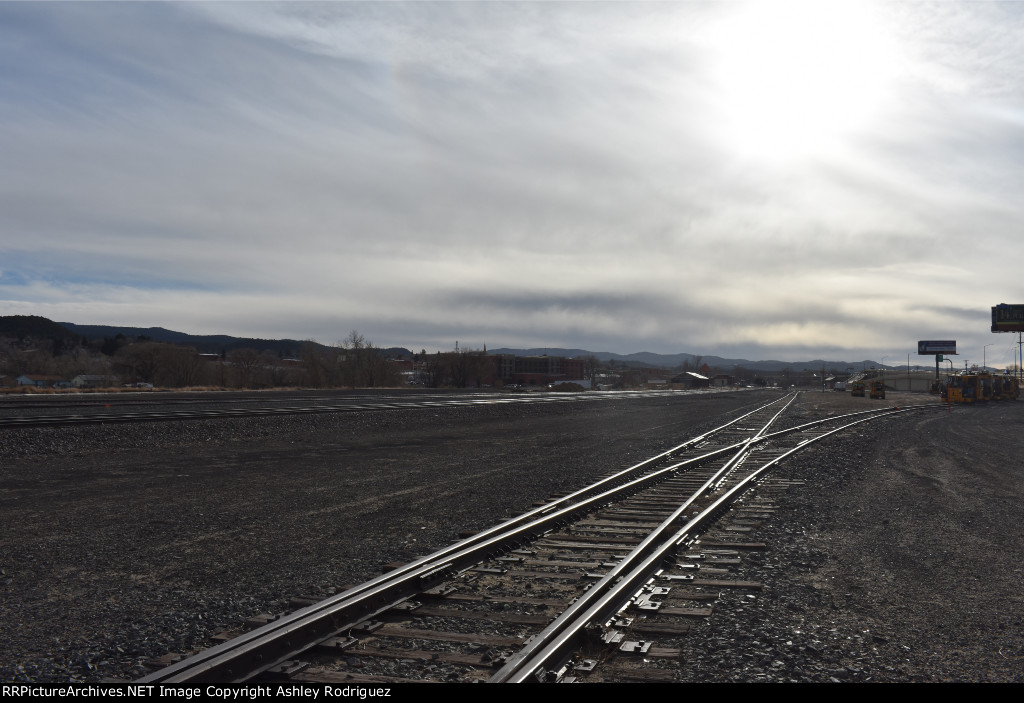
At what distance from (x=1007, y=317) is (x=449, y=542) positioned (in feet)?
321

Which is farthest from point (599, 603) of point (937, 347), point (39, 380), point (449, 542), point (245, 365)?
point (937, 347)

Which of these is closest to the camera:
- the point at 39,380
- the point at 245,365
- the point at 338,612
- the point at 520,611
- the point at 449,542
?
→ the point at 338,612

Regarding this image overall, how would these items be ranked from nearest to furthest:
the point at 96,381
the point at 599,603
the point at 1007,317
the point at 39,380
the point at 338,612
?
the point at 338,612
the point at 599,603
the point at 1007,317
the point at 96,381
the point at 39,380

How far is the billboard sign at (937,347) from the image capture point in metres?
151

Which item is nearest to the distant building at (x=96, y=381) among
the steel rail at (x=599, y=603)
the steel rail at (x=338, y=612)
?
the steel rail at (x=338, y=612)

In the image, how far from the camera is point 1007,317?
289ft

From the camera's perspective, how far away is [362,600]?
242 inches

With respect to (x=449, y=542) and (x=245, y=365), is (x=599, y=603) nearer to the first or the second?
(x=449, y=542)

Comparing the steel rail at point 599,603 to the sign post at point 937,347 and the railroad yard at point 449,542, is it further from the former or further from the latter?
the sign post at point 937,347

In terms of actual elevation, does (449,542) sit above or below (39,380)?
above

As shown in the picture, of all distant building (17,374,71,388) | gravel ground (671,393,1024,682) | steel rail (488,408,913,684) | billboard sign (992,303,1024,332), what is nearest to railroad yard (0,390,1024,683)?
gravel ground (671,393,1024,682)

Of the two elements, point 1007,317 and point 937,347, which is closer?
point 1007,317

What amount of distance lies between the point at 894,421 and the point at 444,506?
32803 mm

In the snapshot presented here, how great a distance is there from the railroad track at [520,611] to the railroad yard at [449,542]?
54 millimetres
